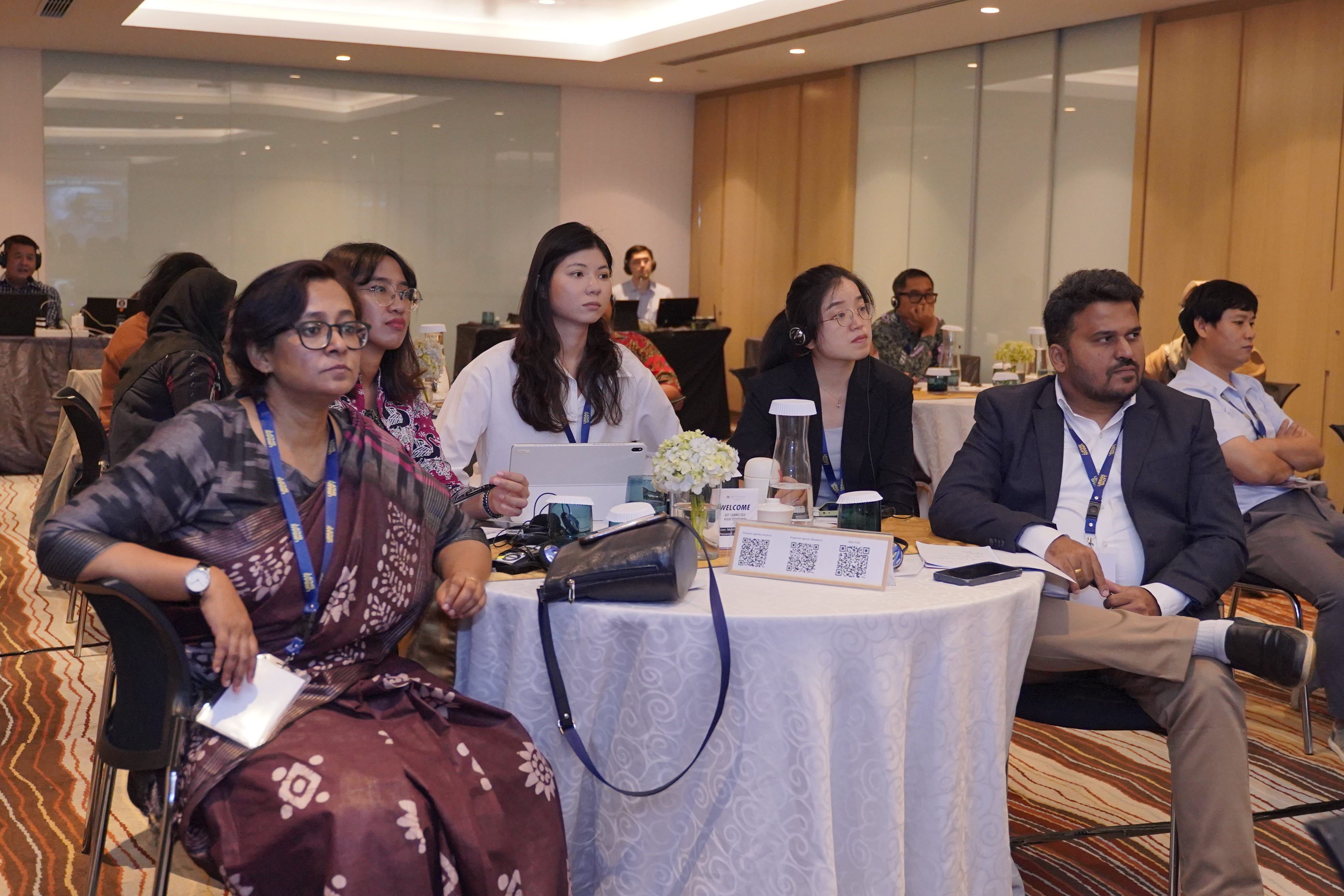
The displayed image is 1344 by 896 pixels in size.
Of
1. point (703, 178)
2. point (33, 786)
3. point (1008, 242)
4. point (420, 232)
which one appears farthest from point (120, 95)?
point (33, 786)

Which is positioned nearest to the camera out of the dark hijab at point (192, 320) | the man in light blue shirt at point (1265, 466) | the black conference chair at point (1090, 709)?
the black conference chair at point (1090, 709)

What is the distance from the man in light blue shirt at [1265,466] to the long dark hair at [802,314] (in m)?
1.21

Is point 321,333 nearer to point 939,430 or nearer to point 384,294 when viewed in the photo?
point 384,294

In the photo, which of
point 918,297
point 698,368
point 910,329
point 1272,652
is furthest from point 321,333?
point 698,368

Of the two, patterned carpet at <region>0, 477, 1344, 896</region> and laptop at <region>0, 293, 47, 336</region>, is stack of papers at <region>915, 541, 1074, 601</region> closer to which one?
patterned carpet at <region>0, 477, 1344, 896</region>

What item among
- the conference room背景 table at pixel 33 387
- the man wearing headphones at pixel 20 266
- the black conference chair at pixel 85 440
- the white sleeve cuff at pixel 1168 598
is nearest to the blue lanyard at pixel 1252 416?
the white sleeve cuff at pixel 1168 598

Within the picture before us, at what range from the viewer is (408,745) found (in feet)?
6.90

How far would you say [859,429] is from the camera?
12.3ft

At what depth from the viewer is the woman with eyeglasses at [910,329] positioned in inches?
265

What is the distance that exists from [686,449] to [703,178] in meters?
10.9

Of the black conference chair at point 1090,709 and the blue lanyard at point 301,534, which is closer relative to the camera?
the blue lanyard at point 301,534

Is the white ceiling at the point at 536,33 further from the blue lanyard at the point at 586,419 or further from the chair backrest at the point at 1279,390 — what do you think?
the blue lanyard at the point at 586,419

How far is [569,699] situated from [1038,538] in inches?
46.1

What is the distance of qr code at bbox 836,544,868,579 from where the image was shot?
2.39 metres
